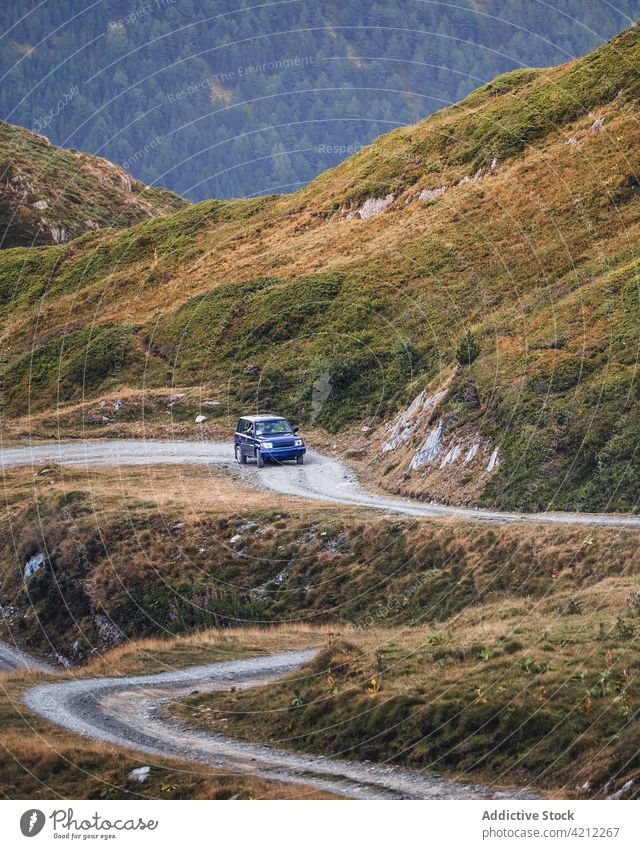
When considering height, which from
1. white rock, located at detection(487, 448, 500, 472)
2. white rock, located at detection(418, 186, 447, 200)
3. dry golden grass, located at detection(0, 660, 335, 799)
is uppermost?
white rock, located at detection(418, 186, 447, 200)

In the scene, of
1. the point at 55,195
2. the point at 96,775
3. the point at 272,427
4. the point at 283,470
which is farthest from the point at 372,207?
the point at 96,775

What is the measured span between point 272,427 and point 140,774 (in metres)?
38.7

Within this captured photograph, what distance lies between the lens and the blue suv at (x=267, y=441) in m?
62.8

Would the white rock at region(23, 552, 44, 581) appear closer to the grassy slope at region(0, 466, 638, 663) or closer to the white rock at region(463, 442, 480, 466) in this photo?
the grassy slope at region(0, 466, 638, 663)

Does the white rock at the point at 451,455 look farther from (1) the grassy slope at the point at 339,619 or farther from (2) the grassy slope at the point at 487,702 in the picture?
(2) the grassy slope at the point at 487,702

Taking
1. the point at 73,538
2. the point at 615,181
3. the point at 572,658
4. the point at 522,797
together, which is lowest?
the point at 522,797

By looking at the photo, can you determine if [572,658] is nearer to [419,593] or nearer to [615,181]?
[419,593]

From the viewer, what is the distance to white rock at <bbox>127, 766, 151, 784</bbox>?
26188 millimetres

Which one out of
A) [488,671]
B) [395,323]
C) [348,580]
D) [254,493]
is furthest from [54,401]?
[488,671]

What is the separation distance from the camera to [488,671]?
28.6 meters

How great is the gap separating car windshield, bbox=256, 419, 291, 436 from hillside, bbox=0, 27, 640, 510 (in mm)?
4490

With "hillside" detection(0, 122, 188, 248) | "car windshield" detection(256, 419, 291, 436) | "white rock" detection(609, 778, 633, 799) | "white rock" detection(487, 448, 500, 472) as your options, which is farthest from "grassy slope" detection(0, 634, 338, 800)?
"hillside" detection(0, 122, 188, 248)

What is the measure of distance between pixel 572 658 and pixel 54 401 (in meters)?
69.1

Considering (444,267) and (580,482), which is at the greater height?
(444,267)
